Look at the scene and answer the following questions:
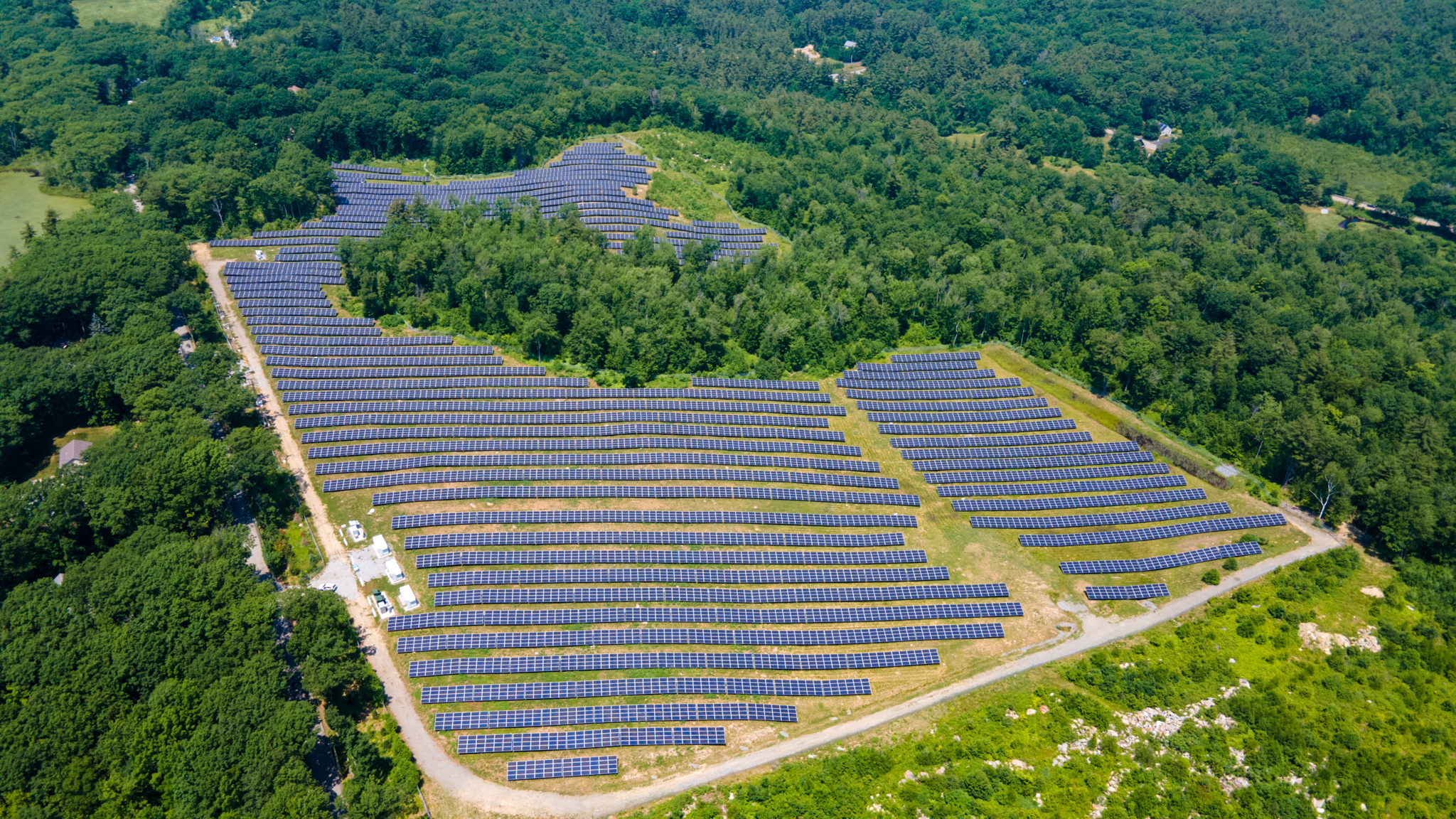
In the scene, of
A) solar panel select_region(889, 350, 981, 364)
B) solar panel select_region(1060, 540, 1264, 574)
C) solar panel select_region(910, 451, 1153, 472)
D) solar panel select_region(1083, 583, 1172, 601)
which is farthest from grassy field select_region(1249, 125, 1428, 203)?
solar panel select_region(1083, 583, 1172, 601)

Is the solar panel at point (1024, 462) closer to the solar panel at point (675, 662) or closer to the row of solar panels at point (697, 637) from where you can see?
the row of solar panels at point (697, 637)

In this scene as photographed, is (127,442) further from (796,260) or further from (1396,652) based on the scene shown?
(1396,652)

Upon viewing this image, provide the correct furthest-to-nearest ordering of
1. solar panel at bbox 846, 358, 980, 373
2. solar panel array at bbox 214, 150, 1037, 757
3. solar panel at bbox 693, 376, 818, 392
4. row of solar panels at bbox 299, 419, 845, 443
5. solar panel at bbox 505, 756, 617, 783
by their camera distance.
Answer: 1. solar panel at bbox 846, 358, 980, 373
2. solar panel at bbox 693, 376, 818, 392
3. row of solar panels at bbox 299, 419, 845, 443
4. solar panel array at bbox 214, 150, 1037, 757
5. solar panel at bbox 505, 756, 617, 783

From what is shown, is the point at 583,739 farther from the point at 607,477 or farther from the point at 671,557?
the point at 607,477

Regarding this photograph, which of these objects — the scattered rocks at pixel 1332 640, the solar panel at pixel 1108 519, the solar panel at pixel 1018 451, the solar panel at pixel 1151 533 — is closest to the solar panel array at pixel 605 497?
the solar panel at pixel 1018 451

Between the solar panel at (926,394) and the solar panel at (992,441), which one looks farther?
the solar panel at (926,394)

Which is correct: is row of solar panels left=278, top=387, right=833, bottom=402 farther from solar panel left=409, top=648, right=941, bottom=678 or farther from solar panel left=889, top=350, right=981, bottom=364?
solar panel left=409, top=648, right=941, bottom=678
